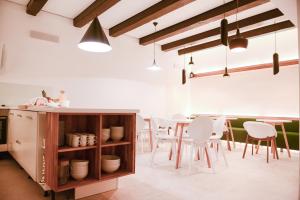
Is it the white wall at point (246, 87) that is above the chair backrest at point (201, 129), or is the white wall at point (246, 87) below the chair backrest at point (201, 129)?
above

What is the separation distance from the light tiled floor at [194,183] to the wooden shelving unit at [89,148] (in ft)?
0.96

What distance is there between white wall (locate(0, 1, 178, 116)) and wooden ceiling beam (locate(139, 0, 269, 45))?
86cm

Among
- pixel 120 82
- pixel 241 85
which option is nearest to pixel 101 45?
pixel 120 82

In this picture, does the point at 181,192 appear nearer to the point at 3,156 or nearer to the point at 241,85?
the point at 3,156

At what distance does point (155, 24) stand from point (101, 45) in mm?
2956

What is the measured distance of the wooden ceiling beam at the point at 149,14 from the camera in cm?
383

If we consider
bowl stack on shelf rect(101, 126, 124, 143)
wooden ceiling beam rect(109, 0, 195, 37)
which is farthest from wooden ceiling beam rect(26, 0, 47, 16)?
bowl stack on shelf rect(101, 126, 124, 143)

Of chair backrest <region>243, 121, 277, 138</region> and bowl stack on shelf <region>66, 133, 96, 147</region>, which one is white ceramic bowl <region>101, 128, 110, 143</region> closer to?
bowl stack on shelf <region>66, 133, 96, 147</region>

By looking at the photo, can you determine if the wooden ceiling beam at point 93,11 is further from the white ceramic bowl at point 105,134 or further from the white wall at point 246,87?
the white wall at point 246,87

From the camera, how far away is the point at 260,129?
13.0ft

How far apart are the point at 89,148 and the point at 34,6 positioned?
3314 mm

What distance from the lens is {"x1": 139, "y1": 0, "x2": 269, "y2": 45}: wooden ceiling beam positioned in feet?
12.4

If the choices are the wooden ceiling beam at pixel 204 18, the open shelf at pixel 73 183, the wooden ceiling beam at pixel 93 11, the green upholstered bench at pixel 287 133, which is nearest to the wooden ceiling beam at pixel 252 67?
the green upholstered bench at pixel 287 133

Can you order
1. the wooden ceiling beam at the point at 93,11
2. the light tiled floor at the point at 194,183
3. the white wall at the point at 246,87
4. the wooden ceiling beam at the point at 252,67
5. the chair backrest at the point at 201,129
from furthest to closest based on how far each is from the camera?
1. the white wall at the point at 246,87
2. the wooden ceiling beam at the point at 252,67
3. the wooden ceiling beam at the point at 93,11
4. the chair backrest at the point at 201,129
5. the light tiled floor at the point at 194,183
